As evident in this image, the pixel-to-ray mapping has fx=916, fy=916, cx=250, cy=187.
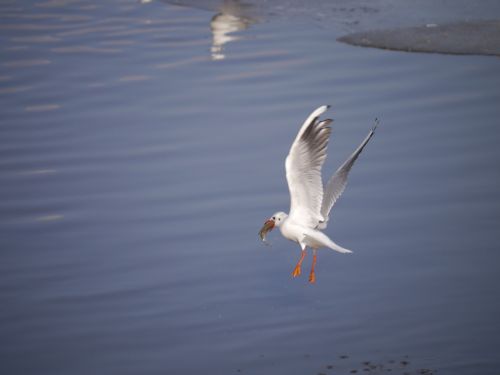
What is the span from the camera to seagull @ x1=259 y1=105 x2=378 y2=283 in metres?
7.50

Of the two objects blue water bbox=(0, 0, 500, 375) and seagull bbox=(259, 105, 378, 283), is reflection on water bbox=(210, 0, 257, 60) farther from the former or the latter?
seagull bbox=(259, 105, 378, 283)

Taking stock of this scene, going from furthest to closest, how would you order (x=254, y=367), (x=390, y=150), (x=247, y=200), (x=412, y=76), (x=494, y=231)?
1. (x=412, y=76)
2. (x=390, y=150)
3. (x=247, y=200)
4. (x=494, y=231)
5. (x=254, y=367)

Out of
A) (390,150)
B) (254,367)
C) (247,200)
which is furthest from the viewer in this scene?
(390,150)

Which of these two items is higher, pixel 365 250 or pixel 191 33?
pixel 191 33

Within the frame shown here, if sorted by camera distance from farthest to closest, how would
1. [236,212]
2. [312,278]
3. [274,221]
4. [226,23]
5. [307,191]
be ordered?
[226,23] < [236,212] < [274,221] < [307,191] < [312,278]

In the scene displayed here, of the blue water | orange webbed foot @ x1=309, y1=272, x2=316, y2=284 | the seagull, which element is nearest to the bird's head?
the seagull

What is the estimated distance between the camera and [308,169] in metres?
7.62

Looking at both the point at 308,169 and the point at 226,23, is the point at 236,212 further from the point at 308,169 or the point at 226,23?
the point at 226,23

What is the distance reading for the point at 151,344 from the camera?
672 centimetres

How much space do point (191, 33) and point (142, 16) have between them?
5.56 ft

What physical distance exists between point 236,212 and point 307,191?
109 centimetres

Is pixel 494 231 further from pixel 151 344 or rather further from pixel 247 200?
pixel 151 344

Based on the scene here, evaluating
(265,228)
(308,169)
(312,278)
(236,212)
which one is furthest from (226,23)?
(312,278)

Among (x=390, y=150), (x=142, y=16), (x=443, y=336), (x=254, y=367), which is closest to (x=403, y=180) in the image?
(x=390, y=150)
